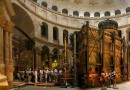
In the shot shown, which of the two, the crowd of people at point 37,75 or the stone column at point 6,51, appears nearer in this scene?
the stone column at point 6,51

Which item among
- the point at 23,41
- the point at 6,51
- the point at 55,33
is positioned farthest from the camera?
the point at 55,33

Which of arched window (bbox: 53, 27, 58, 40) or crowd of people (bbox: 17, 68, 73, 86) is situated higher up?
arched window (bbox: 53, 27, 58, 40)

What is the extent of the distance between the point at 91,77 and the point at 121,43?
849 centimetres

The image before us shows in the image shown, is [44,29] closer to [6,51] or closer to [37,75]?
[37,75]

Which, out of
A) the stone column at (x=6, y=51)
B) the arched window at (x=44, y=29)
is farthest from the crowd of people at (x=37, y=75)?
the arched window at (x=44, y=29)

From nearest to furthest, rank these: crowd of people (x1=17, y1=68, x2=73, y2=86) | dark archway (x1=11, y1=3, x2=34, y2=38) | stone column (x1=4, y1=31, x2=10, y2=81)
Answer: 1. stone column (x1=4, y1=31, x2=10, y2=81)
2. crowd of people (x1=17, y1=68, x2=73, y2=86)
3. dark archway (x1=11, y1=3, x2=34, y2=38)

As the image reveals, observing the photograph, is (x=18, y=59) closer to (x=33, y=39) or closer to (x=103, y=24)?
(x=33, y=39)

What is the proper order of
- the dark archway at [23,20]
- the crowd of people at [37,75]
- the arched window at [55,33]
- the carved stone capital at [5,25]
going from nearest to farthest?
1. the carved stone capital at [5,25]
2. the crowd of people at [37,75]
3. the dark archway at [23,20]
4. the arched window at [55,33]

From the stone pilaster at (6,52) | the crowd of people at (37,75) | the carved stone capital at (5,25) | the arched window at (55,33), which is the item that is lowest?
the crowd of people at (37,75)

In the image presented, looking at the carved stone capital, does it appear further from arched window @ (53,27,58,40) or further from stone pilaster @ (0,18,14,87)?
arched window @ (53,27,58,40)

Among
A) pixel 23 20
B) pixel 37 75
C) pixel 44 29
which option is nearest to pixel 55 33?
pixel 44 29

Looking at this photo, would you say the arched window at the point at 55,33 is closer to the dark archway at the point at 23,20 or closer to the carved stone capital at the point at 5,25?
the dark archway at the point at 23,20

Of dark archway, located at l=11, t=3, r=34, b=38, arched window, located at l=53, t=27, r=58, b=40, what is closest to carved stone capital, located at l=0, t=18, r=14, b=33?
dark archway, located at l=11, t=3, r=34, b=38

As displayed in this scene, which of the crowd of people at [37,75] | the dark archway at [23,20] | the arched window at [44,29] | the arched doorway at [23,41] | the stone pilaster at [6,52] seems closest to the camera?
the stone pilaster at [6,52]
